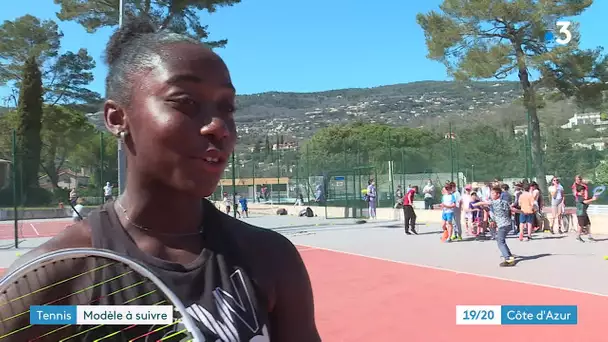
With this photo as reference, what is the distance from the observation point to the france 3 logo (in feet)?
72.8

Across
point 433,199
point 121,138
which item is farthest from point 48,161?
point 121,138

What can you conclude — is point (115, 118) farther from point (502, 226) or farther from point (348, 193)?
point (348, 193)

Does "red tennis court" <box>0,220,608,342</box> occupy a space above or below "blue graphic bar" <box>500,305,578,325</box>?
below

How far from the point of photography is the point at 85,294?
0.97 metres

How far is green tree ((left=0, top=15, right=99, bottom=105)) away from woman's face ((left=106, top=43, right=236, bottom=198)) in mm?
42846

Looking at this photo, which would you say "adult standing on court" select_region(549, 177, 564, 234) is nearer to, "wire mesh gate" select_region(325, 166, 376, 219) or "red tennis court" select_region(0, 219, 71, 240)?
"wire mesh gate" select_region(325, 166, 376, 219)

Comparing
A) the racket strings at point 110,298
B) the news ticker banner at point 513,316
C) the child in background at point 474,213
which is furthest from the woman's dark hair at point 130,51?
the child in background at point 474,213

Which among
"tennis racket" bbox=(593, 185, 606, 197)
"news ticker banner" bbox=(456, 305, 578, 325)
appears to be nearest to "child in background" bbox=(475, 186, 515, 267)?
"news ticker banner" bbox=(456, 305, 578, 325)

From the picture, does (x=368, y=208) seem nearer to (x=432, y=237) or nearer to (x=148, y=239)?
(x=432, y=237)

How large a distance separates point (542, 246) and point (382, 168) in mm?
13151

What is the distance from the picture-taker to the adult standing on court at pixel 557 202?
15398 millimetres

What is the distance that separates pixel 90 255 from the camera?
0.94 metres

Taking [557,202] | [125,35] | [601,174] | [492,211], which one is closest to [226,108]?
[125,35]

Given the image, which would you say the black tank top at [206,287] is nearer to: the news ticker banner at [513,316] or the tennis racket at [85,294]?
the tennis racket at [85,294]
